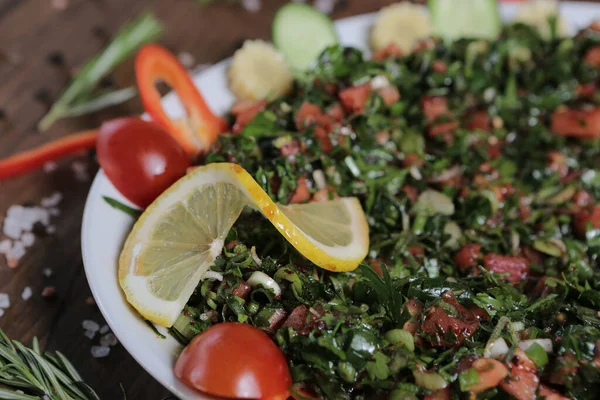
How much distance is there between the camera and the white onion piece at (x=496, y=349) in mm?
2262

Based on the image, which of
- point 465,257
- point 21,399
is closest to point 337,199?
point 465,257

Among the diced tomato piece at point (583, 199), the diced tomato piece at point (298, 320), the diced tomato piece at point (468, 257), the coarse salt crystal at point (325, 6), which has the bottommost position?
the diced tomato piece at point (583, 199)

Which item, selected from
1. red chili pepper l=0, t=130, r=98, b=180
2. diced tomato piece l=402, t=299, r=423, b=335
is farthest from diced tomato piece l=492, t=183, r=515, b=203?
red chili pepper l=0, t=130, r=98, b=180

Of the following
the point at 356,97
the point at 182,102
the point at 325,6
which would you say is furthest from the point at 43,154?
the point at 325,6

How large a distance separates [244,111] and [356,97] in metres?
0.67

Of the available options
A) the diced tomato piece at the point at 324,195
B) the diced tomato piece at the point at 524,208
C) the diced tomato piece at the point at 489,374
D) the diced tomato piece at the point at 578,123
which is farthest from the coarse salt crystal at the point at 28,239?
the diced tomato piece at the point at 578,123

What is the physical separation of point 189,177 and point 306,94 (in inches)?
42.3

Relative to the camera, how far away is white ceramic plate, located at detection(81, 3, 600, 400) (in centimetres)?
232

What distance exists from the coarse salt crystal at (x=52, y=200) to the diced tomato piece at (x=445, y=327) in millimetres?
2351

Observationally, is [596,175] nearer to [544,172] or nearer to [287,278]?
[544,172]

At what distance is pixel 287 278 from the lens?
2.52 m

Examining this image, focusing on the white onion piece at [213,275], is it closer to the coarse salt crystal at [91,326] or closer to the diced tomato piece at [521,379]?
the coarse salt crystal at [91,326]

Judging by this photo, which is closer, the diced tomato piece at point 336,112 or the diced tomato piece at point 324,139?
the diced tomato piece at point 324,139

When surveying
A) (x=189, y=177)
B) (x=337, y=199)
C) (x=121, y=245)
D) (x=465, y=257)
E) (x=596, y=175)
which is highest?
(x=189, y=177)
